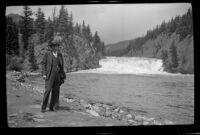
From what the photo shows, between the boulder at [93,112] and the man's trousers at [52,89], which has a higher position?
the man's trousers at [52,89]

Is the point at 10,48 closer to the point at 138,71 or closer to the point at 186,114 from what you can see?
the point at 138,71

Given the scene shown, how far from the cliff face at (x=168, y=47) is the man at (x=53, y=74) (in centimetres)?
145

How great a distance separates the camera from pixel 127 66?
4.93 m

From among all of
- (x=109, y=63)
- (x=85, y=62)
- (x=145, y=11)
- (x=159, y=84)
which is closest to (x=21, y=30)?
(x=85, y=62)

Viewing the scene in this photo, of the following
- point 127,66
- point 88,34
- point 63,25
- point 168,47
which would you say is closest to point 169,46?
point 168,47

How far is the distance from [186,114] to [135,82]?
3.50 ft

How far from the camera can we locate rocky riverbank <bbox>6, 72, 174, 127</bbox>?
14.0 ft

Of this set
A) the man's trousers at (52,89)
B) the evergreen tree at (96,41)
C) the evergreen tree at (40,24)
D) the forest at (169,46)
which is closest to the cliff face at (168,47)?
the forest at (169,46)

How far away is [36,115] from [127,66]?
197 cm

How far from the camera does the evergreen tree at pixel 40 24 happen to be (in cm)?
453

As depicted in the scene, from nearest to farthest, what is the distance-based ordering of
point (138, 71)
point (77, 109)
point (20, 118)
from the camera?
point (20, 118), point (77, 109), point (138, 71)

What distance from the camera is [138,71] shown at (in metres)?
4.94

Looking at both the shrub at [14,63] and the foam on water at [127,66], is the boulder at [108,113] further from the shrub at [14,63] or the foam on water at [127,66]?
the shrub at [14,63]

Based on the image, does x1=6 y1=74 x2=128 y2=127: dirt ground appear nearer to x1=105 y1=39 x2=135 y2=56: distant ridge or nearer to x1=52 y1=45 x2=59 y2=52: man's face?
x1=52 y1=45 x2=59 y2=52: man's face
